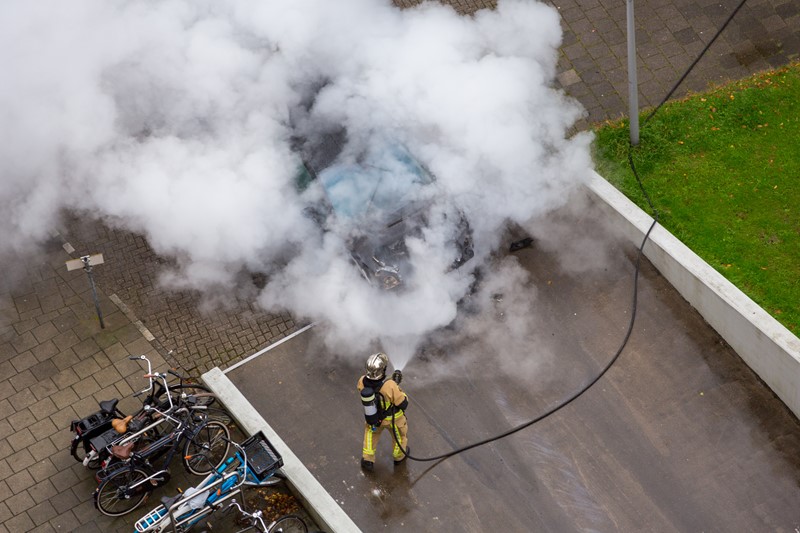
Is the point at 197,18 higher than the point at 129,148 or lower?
higher

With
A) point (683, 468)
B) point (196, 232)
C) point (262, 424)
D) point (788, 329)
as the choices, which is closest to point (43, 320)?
point (196, 232)

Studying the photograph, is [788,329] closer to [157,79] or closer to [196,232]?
[196,232]

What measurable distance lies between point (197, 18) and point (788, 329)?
7.74 meters

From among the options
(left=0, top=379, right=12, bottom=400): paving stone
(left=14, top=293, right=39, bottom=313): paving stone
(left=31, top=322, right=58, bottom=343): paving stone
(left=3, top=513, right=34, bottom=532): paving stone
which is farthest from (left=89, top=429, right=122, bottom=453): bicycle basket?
(left=14, top=293, right=39, bottom=313): paving stone

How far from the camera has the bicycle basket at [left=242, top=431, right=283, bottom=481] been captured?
27.2 ft

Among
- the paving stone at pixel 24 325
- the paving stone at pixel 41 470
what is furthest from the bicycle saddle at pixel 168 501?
the paving stone at pixel 24 325

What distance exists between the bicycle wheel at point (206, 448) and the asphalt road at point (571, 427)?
1.84 feet

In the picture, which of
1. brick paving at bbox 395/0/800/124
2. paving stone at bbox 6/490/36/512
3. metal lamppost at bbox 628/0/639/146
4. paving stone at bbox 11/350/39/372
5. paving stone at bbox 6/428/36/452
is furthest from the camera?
brick paving at bbox 395/0/800/124

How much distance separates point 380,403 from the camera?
8367mm

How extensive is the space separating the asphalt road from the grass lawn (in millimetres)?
723

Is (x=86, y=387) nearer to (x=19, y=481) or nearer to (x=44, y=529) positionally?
(x=19, y=481)

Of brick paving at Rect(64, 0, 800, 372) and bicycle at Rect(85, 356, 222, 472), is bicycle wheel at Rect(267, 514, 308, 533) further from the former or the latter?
brick paving at Rect(64, 0, 800, 372)

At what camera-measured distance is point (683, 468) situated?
8.80 metres

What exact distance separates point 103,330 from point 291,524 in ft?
10.3
